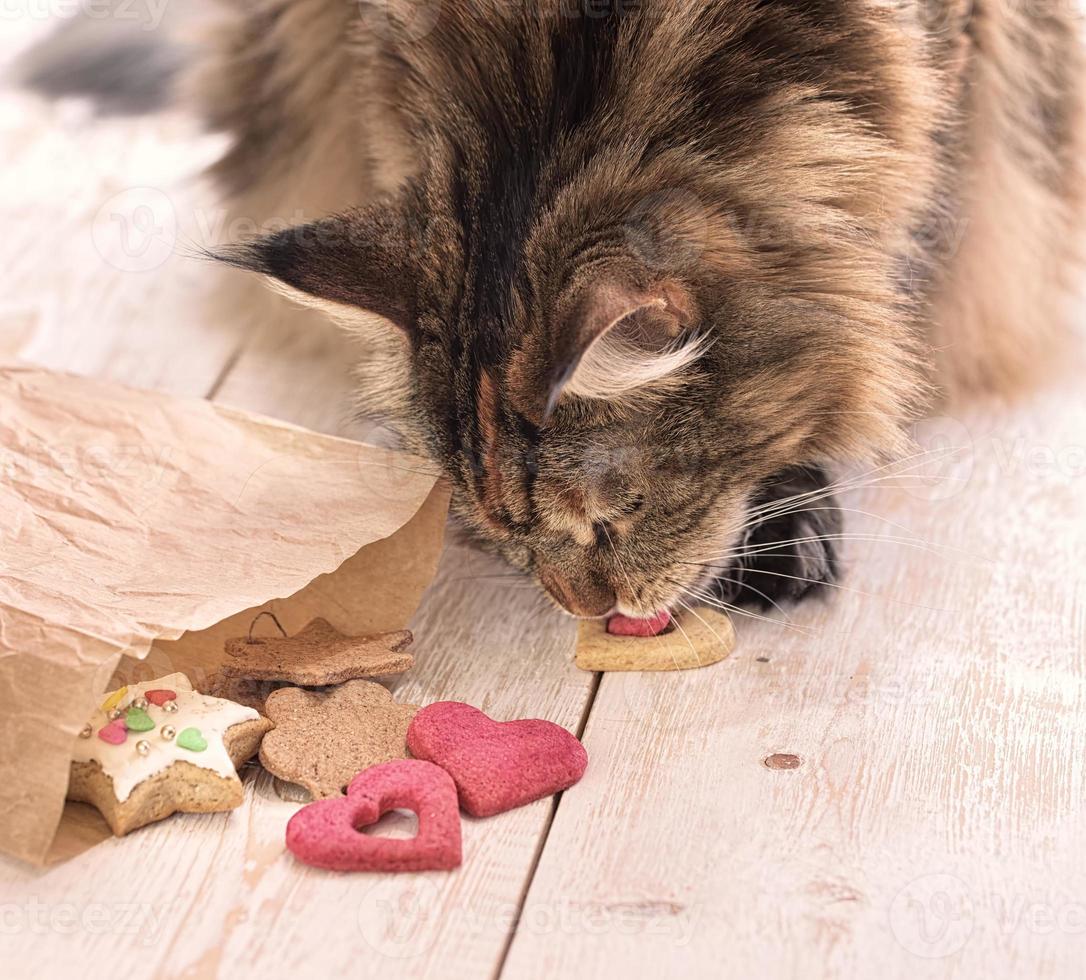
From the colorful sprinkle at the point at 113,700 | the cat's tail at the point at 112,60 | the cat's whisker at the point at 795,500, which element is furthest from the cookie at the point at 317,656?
the cat's tail at the point at 112,60

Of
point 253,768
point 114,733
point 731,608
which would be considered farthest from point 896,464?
point 114,733

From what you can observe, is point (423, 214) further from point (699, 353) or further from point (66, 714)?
point (66, 714)

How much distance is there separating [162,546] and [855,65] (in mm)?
810

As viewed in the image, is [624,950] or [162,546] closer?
[624,950]

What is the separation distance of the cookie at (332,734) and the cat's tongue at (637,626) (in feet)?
0.75

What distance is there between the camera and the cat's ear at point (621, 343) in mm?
1024

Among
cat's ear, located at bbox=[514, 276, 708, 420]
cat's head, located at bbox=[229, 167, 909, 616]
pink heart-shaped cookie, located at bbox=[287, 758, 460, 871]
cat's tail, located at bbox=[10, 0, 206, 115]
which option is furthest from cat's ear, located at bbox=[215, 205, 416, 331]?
cat's tail, located at bbox=[10, 0, 206, 115]

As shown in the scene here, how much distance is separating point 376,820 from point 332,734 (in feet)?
0.37

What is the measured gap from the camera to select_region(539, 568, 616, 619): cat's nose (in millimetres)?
1302

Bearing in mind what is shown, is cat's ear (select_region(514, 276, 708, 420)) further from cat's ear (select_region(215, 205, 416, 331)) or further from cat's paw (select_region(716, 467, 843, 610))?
cat's paw (select_region(716, 467, 843, 610))

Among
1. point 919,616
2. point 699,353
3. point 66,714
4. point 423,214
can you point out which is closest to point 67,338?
point 423,214

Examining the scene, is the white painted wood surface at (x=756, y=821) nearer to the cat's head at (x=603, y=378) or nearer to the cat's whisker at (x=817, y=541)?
the cat's whisker at (x=817, y=541)

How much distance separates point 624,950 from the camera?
1.01 m

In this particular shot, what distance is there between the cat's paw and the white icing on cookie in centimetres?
55
